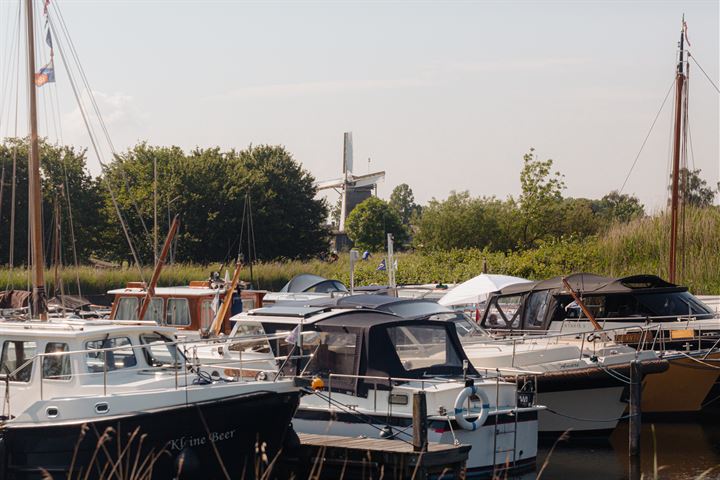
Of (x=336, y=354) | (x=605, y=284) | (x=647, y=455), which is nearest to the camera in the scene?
(x=336, y=354)

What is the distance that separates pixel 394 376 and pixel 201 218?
49.5 meters

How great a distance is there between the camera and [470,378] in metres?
15.6

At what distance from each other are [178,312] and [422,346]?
9934 mm

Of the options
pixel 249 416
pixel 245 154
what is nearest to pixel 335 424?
pixel 249 416

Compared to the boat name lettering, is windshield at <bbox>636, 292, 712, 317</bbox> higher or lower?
higher

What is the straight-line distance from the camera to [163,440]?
12781 millimetres

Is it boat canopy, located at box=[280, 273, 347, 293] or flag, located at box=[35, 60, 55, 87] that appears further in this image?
boat canopy, located at box=[280, 273, 347, 293]

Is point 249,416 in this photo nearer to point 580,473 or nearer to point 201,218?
point 580,473

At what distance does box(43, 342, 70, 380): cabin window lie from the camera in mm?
13660

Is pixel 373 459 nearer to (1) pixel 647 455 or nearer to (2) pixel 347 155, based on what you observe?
(1) pixel 647 455

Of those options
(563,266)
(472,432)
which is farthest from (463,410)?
(563,266)

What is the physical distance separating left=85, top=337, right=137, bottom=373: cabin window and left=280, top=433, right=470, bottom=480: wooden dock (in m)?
2.67

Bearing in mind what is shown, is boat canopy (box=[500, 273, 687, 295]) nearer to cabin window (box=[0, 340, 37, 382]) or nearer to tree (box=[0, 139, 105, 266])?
cabin window (box=[0, 340, 37, 382])

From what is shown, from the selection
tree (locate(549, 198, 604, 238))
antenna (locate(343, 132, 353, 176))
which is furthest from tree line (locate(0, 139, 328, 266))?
antenna (locate(343, 132, 353, 176))
